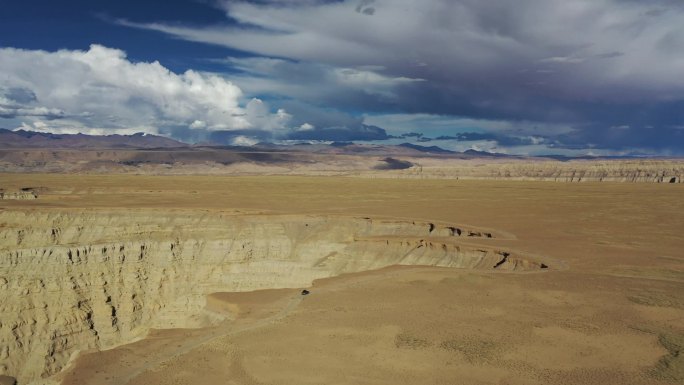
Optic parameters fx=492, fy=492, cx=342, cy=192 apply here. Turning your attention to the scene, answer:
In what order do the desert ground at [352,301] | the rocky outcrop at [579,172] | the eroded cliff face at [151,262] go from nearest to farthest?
the desert ground at [352,301] → the eroded cliff face at [151,262] → the rocky outcrop at [579,172]

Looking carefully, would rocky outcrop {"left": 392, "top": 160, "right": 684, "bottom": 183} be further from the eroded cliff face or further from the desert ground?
the eroded cliff face

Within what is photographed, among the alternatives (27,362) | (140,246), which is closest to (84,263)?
(140,246)

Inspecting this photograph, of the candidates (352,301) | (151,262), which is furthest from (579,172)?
(352,301)

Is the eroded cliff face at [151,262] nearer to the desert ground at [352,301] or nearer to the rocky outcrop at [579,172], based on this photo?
the desert ground at [352,301]

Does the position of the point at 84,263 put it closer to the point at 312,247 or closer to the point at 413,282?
the point at 312,247

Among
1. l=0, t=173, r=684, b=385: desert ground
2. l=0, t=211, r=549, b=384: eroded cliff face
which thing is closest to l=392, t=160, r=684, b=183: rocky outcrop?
l=0, t=173, r=684, b=385: desert ground

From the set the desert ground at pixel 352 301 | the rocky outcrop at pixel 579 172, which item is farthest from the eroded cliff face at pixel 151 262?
the rocky outcrop at pixel 579 172
